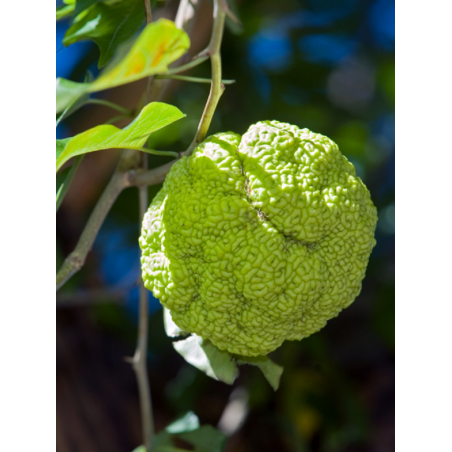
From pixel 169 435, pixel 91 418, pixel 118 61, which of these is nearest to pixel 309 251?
pixel 118 61

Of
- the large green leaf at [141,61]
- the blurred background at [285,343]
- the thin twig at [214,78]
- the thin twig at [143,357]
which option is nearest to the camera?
the large green leaf at [141,61]

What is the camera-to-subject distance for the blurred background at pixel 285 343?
1.51 metres

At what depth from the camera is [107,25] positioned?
2.48ft

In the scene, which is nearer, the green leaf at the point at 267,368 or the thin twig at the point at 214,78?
the thin twig at the point at 214,78

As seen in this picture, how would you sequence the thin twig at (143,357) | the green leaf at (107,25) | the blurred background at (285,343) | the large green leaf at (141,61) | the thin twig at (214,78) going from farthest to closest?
1. the blurred background at (285,343)
2. the thin twig at (143,357)
3. the green leaf at (107,25)
4. the thin twig at (214,78)
5. the large green leaf at (141,61)

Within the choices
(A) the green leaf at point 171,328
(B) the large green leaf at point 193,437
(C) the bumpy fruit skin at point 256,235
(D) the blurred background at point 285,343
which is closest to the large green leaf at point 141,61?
(C) the bumpy fruit skin at point 256,235

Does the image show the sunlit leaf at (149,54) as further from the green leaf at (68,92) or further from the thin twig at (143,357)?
the thin twig at (143,357)

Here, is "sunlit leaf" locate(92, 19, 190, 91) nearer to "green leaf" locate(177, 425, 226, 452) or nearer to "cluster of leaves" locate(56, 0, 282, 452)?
"cluster of leaves" locate(56, 0, 282, 452)

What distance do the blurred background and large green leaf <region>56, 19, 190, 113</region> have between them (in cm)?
84

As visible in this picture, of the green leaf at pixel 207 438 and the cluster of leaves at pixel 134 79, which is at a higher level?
the cluster of leaves at pixel 134 79

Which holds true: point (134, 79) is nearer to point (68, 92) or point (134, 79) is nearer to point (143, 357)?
point (68, 92)

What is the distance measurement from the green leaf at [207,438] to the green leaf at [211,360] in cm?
27

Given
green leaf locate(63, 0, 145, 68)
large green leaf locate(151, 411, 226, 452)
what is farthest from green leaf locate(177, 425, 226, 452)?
green leaf locate(63, 0, 145, 68)

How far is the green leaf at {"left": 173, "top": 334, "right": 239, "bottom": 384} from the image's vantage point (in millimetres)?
767
